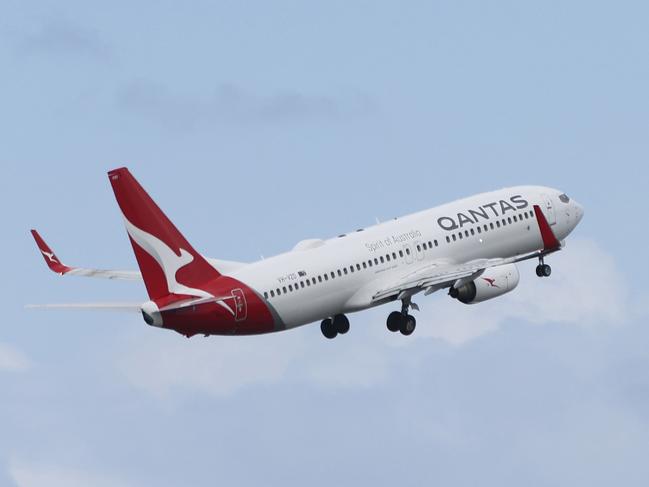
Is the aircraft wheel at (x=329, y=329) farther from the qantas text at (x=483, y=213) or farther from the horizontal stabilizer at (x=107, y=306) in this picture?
the horizontal stabilizer at (x=107, y=306)

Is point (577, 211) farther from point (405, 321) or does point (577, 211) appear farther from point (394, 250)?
point (405, 321)

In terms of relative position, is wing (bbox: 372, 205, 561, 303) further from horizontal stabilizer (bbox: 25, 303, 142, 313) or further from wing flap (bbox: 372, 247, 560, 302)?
horizontal stabilizer (bbox: 25, 303, 142, 313)

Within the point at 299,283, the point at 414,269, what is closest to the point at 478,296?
the point at 414,269

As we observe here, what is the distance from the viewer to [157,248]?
282ft

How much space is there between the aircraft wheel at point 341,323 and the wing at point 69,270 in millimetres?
10227

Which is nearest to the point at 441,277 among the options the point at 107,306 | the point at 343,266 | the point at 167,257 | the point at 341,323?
the point at 343,266

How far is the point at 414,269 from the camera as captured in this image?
313ft

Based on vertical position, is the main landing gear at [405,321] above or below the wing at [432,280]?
below

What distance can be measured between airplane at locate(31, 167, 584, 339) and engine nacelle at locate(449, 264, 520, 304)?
50 millimetres

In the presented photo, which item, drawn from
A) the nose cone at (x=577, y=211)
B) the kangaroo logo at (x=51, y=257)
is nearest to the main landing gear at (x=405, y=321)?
the nose cone at (x=577, y=211)

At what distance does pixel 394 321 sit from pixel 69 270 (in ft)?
55.9

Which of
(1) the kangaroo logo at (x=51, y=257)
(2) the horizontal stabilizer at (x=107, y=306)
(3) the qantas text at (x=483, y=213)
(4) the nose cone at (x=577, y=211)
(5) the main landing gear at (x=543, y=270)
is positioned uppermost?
(1) the kangaroo logo at (x=51, y=257)

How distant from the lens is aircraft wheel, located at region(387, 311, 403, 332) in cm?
9475

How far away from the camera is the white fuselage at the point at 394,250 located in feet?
296
